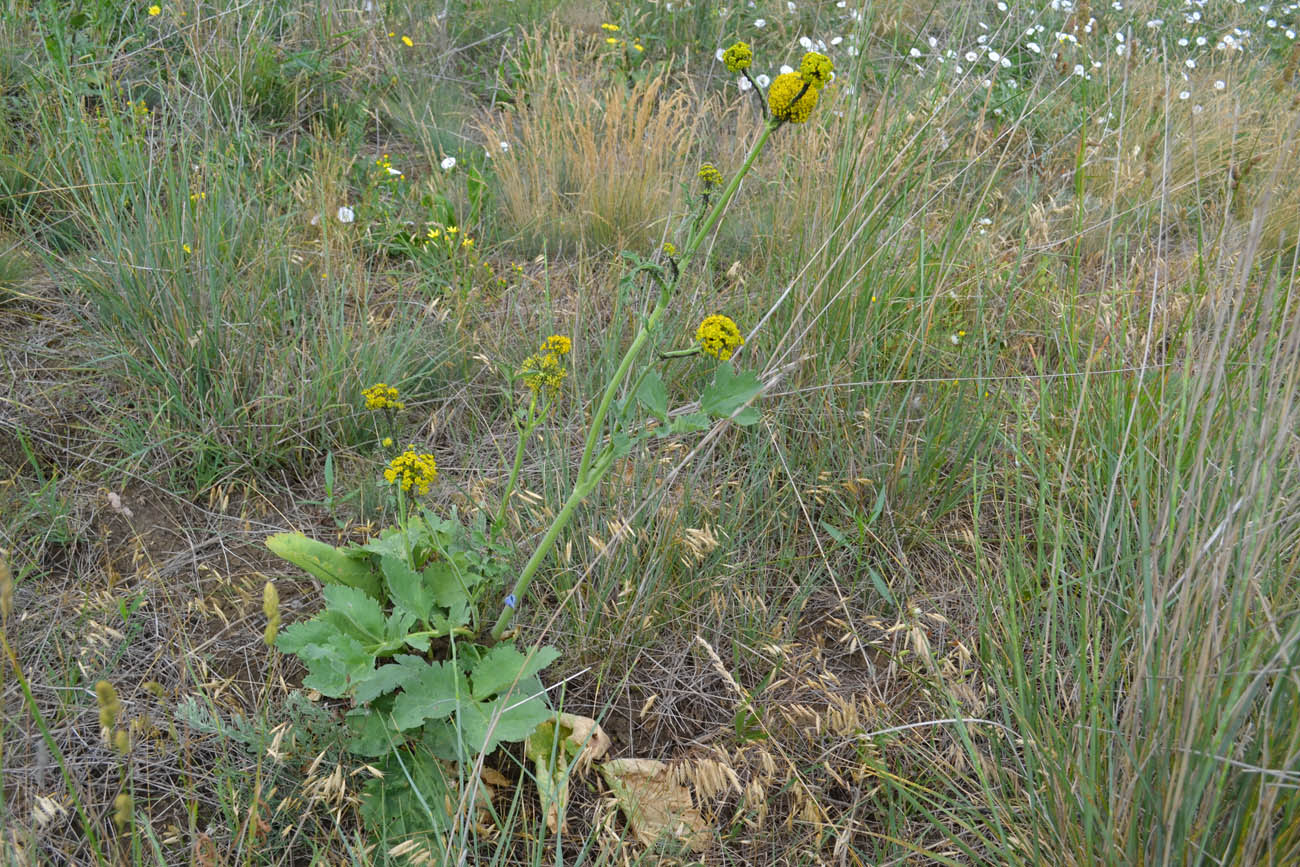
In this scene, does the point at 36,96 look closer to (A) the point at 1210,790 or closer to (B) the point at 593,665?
(B) the point at 593,665

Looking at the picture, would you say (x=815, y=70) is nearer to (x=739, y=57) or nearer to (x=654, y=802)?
(x=739, y=57)

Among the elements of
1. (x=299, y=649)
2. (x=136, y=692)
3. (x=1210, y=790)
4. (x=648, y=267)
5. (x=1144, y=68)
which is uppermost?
(x=1144, y=68)

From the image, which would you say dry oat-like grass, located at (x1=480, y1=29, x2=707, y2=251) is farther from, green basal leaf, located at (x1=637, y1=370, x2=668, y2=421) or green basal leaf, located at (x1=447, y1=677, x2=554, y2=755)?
green basal leaf, located at (x1=447, y1=677, x2=554, y2=755)

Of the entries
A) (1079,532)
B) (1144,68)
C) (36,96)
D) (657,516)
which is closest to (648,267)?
(657,516)

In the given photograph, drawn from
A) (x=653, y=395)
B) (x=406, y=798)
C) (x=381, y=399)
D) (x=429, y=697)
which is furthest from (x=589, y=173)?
(x=406, y=798)

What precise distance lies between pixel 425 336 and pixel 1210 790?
2.02m

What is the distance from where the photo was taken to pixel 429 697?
1.44 meters

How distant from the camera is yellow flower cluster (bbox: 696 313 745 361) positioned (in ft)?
4.41

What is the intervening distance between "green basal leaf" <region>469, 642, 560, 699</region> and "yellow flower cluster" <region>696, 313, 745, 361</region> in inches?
22.2

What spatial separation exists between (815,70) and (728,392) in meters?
0.47

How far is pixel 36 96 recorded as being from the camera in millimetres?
2633

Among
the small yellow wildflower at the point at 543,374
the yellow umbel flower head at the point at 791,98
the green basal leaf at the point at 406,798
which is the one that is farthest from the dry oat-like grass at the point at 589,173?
the green basal leaf at the point at 406,798

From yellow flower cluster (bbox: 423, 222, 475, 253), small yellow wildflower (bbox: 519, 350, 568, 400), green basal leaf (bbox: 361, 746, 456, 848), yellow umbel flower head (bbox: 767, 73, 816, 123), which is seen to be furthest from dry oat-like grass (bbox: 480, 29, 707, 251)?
green basal leaf (bbox: 361, 746, 456, 848)

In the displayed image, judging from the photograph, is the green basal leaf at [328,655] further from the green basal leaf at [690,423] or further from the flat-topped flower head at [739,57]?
the flat-topped flower head at [739,57]
